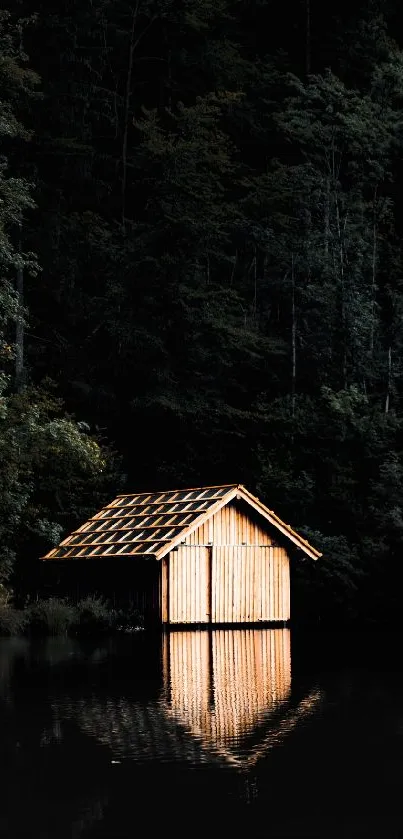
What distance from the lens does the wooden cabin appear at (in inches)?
1661

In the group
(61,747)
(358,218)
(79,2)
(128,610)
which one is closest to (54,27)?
(79,2)

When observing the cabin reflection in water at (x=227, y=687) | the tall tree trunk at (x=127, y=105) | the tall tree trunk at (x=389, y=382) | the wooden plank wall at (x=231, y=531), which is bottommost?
the cabin reflection in water at (x=227, y=687)

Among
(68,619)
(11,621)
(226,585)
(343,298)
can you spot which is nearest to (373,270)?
(343,298)

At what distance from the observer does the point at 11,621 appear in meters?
40.7

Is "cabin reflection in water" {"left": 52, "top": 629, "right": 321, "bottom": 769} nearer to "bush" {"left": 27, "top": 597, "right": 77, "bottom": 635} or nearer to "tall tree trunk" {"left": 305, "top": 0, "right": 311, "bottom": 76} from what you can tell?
"bush" {"left": 27, "top": 597, "right": 77, "bottom": 635}

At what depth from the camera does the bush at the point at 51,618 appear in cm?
4150

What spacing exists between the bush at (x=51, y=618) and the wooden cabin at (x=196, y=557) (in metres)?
2.10

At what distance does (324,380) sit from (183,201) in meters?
10.6

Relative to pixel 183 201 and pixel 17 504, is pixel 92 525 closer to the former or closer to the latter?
pixel 17 504

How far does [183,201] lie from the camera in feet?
200

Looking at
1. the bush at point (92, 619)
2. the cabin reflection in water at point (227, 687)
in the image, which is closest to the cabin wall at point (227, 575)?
the bush at point (92, 619)

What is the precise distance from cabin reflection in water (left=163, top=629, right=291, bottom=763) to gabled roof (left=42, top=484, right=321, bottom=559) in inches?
210

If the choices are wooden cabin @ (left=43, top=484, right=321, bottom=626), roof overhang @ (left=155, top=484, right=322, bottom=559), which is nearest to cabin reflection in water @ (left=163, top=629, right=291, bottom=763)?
roof overhang @ (left=155, top=484, right=322, bottom=559)

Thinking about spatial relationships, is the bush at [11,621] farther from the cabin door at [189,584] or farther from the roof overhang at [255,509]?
the roof overhang at [255,509]
